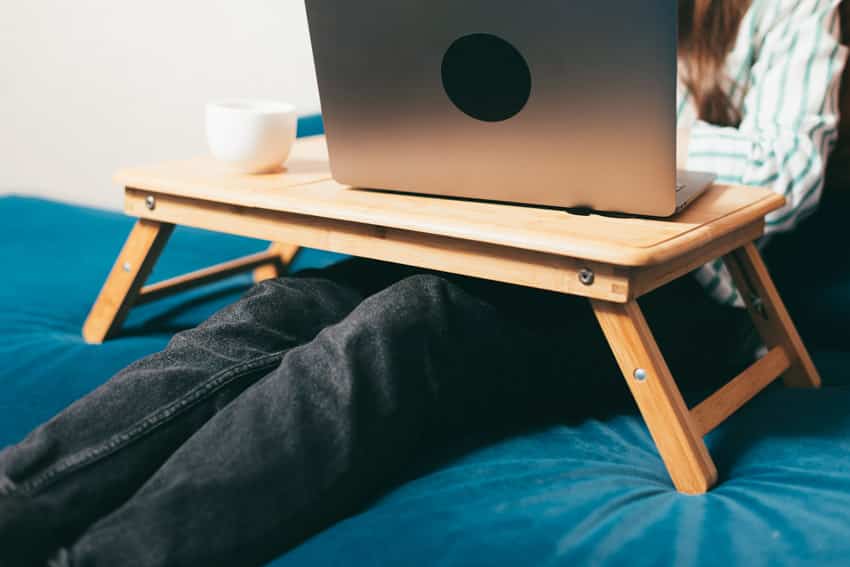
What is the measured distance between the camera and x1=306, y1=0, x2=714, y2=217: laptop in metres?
0.69

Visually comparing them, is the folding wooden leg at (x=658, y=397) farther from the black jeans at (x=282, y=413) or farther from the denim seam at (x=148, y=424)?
the denim seam at (x=148, y=424)

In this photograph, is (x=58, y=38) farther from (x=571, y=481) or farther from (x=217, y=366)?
(x=571, y=481)

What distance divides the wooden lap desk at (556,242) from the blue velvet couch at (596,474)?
0.04 metres

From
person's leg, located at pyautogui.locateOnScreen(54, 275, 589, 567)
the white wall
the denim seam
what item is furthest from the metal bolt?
the white wall

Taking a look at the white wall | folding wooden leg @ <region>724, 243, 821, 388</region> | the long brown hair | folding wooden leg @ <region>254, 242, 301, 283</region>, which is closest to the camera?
folding wooden leg @ <region>724, 243, 821, 388</region>

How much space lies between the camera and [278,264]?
56.1 inches

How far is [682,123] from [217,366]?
0.73 m

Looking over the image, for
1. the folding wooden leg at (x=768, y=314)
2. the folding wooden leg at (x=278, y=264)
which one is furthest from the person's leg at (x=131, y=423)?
the folding wooden leg at (x=278, y=264)

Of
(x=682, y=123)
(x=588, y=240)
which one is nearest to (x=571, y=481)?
(x=588, y=240)

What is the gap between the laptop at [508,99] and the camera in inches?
27.3

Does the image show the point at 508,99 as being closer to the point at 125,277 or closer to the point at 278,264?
the point at 125,277

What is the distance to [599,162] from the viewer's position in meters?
0.75

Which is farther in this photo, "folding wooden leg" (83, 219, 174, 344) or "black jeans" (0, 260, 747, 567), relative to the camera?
"folding wooden leg" (83, 219, 174, 344)

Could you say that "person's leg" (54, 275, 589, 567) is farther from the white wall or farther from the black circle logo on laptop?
the white wall
